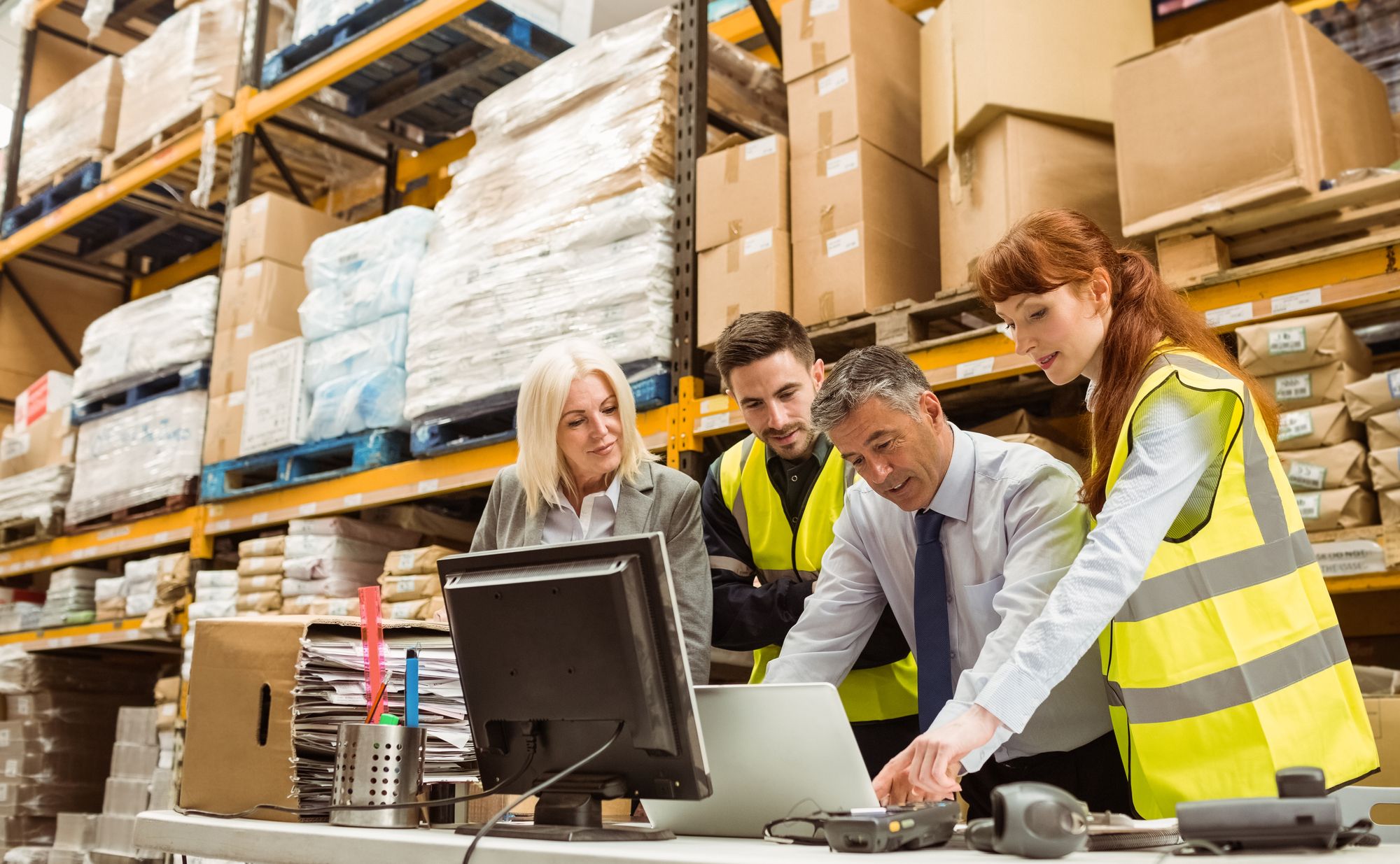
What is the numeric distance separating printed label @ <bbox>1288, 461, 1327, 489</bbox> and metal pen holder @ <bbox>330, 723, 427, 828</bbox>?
2089 millimetres

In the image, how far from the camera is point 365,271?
456 cm

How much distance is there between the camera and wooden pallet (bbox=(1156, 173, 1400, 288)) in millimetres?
2592

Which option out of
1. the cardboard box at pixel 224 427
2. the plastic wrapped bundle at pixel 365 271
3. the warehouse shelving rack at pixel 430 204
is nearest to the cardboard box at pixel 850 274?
the warehouse shelving rack at pixel 430 204

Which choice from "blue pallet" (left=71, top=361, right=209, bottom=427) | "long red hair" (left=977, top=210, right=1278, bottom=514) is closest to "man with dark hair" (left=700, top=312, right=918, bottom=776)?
"long red hair" (left=977, top=210, right=1278, bottom=514)

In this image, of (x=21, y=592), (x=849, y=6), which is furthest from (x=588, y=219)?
(x=21, y=592)

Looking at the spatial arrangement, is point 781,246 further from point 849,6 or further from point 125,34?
point 125,34

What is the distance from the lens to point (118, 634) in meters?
5.70

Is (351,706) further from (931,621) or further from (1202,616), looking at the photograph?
(1202,616)

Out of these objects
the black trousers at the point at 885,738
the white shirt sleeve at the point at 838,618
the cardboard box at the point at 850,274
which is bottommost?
the black trousers at the point at 885,738

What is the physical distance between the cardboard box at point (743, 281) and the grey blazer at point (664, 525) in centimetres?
116

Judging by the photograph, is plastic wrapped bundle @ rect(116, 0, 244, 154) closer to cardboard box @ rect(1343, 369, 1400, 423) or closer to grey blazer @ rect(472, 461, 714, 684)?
grey blazer @ rect(472, 461, 714, 684)

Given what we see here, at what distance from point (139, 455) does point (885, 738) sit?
4553 mm

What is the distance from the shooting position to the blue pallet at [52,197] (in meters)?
6.44

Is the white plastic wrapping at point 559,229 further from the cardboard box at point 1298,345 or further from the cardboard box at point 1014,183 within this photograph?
the cardboard box at point 1298,345
